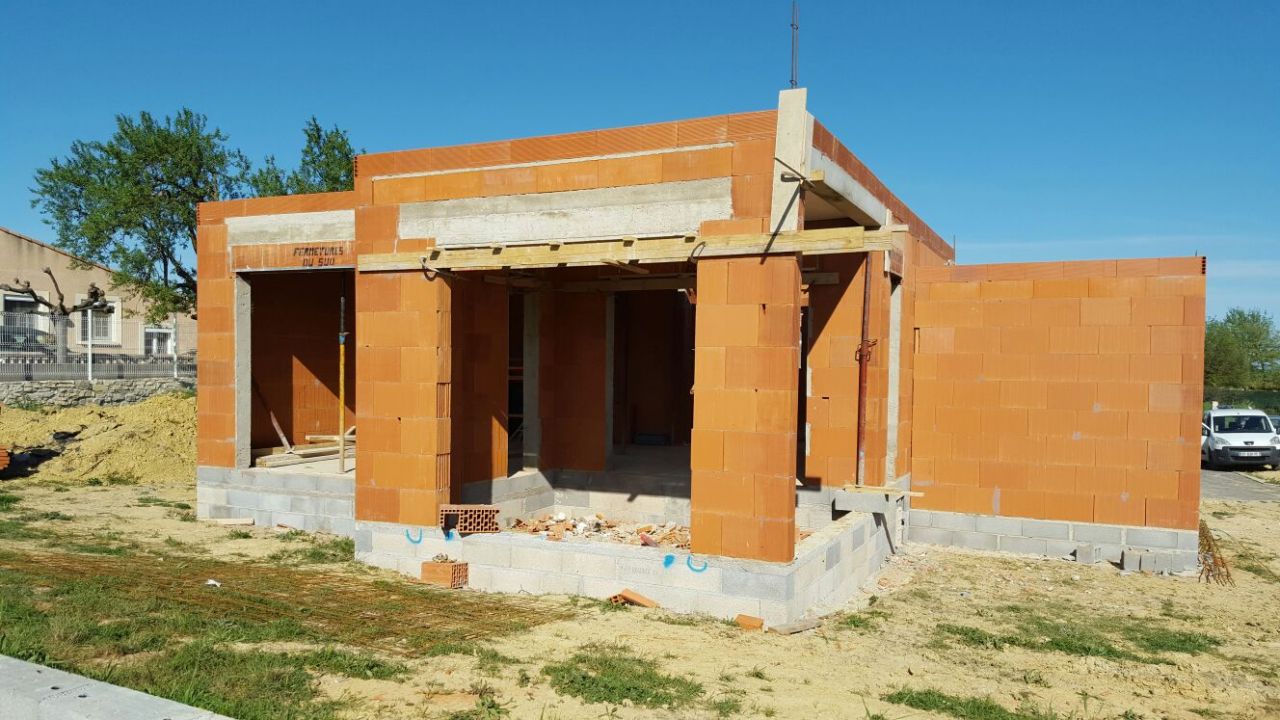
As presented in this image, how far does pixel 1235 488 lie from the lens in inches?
792

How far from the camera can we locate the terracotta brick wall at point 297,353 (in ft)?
49.2

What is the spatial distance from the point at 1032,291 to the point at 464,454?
8.48 m

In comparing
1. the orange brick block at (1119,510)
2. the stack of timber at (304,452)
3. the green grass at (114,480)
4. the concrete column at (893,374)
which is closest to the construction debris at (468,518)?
the stack of timber at (304,452)

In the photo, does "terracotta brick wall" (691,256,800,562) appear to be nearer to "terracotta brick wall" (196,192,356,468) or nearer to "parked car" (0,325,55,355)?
"terracotta brick wall" (196,192,356,468)

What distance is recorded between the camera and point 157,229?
29.1m

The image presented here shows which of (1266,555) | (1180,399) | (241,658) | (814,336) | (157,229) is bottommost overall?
(1266,555)

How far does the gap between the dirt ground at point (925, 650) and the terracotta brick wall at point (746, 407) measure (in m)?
1.04

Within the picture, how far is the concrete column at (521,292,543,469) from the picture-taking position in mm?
12641

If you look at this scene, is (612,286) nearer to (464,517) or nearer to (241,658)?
(464,517)

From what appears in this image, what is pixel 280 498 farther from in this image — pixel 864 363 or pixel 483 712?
pixel 864 363

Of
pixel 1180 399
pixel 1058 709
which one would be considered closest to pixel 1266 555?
pixel 1180 399

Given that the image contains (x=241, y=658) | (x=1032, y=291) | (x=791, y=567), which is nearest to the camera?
(x=241, y=658)

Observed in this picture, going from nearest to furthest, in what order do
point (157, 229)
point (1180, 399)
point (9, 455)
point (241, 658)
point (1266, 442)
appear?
point (241, 658) < point (1180, 399) < point (9, 455) < point (1266, 442) < point (157, 229)

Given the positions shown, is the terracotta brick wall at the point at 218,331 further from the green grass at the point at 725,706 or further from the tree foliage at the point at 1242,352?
the tree foliage at the point at 1242,352
